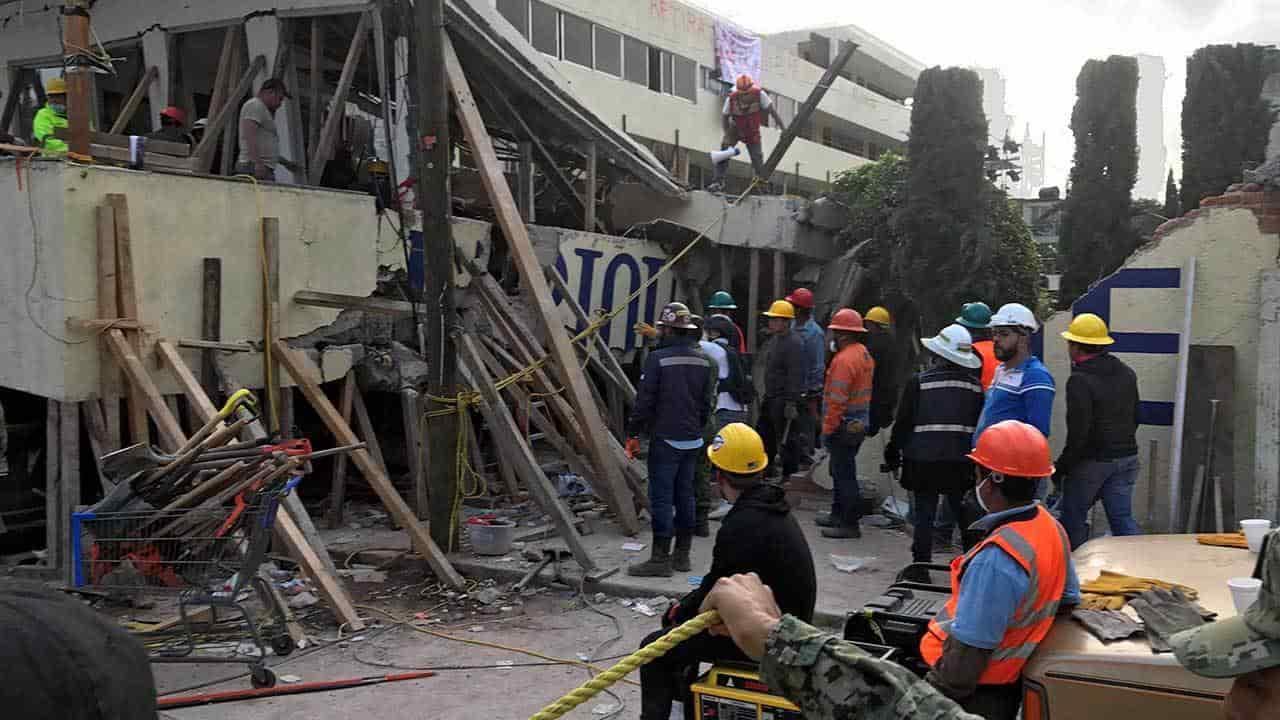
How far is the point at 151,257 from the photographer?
7.11 metres

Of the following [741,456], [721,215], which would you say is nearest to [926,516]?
[741,456]

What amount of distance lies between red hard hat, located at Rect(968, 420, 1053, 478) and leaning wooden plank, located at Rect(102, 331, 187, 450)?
16.8ft

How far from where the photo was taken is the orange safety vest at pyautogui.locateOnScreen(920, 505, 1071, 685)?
10.2 ft

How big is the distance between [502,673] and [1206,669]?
4.08 meters

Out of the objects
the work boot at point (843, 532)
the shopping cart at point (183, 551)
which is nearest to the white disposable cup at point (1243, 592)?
the shopping cart at point (183, 551)

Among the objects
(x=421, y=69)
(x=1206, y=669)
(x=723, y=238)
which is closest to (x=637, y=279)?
(x=723, y=238)

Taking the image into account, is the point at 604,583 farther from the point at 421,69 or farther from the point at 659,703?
the point at 421,69

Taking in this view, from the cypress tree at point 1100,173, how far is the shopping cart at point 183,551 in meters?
18.1

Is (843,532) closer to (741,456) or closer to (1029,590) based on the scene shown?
(741,456)

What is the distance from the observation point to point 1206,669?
78.0 inches

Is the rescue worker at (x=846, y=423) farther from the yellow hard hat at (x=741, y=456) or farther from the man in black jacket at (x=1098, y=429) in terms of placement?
the yellow hard hat at (x=741, y=456)

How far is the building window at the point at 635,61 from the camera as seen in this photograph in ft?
89.9

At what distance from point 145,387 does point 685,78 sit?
25282 mm

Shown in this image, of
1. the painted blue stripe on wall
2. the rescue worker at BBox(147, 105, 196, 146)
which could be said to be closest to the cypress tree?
the painted blue stripe on wall
